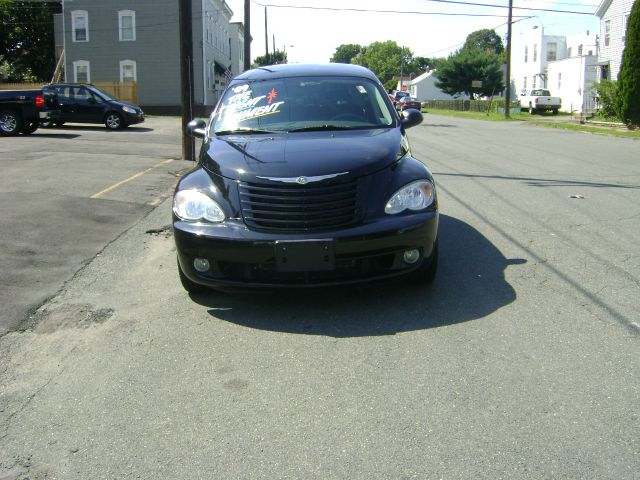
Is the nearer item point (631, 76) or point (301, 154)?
point (301, 154)

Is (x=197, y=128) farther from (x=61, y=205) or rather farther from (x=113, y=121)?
(x=113, y=121)

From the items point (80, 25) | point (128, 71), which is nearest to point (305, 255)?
point (128, 71)

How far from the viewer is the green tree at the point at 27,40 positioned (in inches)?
2079

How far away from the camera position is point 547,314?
4562 mm

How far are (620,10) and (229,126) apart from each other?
38456 millimetres

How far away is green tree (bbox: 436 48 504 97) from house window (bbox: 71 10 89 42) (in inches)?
1618

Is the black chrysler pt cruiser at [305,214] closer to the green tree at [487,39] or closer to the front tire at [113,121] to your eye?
the front tire at [113,121]

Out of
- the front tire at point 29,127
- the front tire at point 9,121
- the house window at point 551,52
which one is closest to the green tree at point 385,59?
the house window at point 551,52

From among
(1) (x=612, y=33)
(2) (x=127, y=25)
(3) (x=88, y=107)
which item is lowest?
(3) (x=88, y=107)

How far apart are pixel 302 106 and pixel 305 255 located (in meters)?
2.09

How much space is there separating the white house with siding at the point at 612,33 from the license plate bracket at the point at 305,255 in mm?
37221

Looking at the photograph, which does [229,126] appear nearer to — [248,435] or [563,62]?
[248,435]

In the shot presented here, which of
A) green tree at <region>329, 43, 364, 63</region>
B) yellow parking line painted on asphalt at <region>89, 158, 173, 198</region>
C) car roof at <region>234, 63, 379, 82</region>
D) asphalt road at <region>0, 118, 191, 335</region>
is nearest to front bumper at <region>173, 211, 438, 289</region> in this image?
asphalt road at <region>0, 118, 191, 335</region>

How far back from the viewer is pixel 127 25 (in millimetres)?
41281
